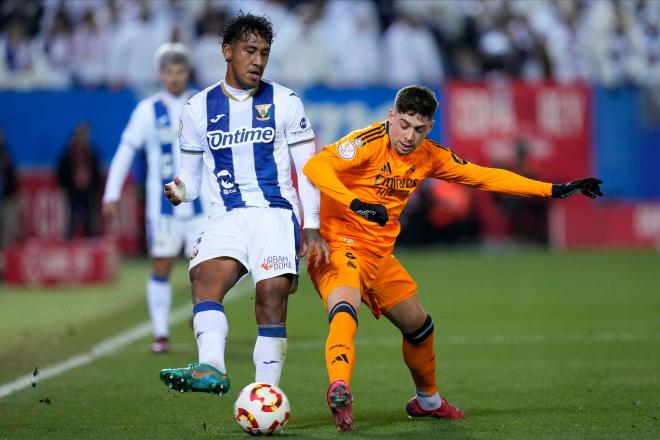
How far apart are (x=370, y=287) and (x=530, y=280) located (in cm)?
948

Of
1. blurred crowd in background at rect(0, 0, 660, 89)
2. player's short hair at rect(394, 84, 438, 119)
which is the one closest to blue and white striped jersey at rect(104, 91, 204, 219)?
player's short hair at rect(394, 84, 438, 119)

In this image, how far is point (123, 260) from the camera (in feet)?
66.9

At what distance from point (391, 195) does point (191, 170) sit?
111 cm

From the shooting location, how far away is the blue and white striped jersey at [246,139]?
6855 millimetres

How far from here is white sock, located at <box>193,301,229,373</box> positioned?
6301 mm

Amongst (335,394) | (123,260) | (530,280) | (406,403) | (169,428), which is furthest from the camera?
(123,260)

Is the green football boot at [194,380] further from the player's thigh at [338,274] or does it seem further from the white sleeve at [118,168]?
the white sleeve at [118,168]

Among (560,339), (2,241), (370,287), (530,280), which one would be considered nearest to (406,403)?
(370,287)

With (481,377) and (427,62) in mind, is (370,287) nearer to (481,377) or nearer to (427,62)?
(481,377)

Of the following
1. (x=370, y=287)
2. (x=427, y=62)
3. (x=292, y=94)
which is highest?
(x=427, y=62)

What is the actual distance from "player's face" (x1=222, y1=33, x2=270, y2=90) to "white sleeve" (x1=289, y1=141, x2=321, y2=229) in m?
0.43

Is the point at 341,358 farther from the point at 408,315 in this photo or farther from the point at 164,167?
the point at 164,167

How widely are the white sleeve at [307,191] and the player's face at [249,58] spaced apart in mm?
432

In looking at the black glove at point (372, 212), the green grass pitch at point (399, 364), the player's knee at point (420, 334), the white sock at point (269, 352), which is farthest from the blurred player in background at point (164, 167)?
the black glove at point (372, 212)
